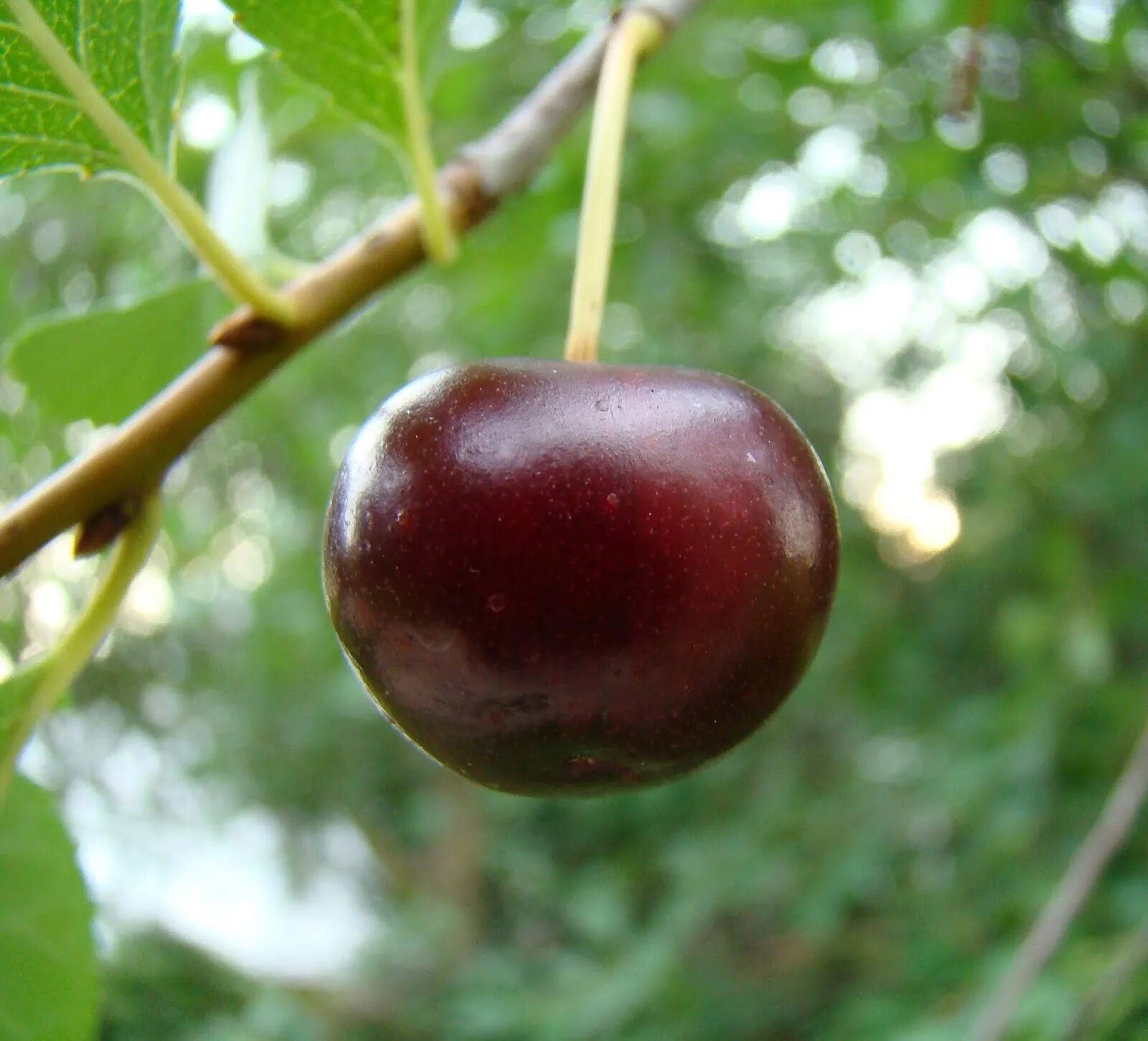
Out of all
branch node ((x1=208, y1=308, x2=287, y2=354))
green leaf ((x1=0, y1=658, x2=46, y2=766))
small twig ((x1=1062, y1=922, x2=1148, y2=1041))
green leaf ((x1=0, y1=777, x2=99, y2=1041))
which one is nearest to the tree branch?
branch node ((x1=208, y1=308, x2=287, y2=354))

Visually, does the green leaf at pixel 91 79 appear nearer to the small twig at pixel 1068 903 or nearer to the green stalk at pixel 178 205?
the green stalk at pixel 178 205

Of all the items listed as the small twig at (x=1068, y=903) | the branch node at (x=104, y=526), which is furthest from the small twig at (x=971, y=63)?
the branch node at (x=104, y=526)

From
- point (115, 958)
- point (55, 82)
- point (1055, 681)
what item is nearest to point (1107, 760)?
point (1055, 681)

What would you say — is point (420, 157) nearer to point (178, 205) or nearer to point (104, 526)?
point (178, 205)

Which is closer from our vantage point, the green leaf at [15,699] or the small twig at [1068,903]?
the green leaf at [15,699]

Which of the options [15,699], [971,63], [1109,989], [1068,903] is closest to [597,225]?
[15,699]

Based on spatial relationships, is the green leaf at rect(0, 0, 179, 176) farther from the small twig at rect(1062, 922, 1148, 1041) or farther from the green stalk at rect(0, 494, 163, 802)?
the small twig at rect(1062, 922, 1148, 1041)
